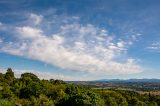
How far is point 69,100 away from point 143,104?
48.5 meters

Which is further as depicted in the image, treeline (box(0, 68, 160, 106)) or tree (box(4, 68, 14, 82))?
tree (box(4, 68, 14, 82))

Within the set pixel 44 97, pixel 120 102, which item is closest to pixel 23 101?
pixel 44 97

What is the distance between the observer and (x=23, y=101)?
332 ft

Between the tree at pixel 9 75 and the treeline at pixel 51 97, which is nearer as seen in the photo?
the treeline at pixel 51 97

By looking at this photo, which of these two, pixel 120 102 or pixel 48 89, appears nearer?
pixel 48 89

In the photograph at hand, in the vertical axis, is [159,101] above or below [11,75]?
below

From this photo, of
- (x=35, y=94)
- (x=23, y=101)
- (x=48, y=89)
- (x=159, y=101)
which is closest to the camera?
(x=23, y=101)

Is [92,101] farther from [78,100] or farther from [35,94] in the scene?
[35,94]

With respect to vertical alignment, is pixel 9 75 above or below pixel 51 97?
above

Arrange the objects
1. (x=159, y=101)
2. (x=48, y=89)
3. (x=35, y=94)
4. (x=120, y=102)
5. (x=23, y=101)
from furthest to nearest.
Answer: (x=159, y=101)
(x=120, y=102)
(x=48, y=89)
(x=35, y=94)
(x=23, y=101)

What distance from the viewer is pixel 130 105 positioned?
13450cm

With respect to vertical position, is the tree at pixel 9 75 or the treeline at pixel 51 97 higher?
the tree at pixel 9 75

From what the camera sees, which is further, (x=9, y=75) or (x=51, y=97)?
(x=9, y=75)

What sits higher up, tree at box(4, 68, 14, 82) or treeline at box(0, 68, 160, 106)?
tree at box(4, 68, 14, 82)
